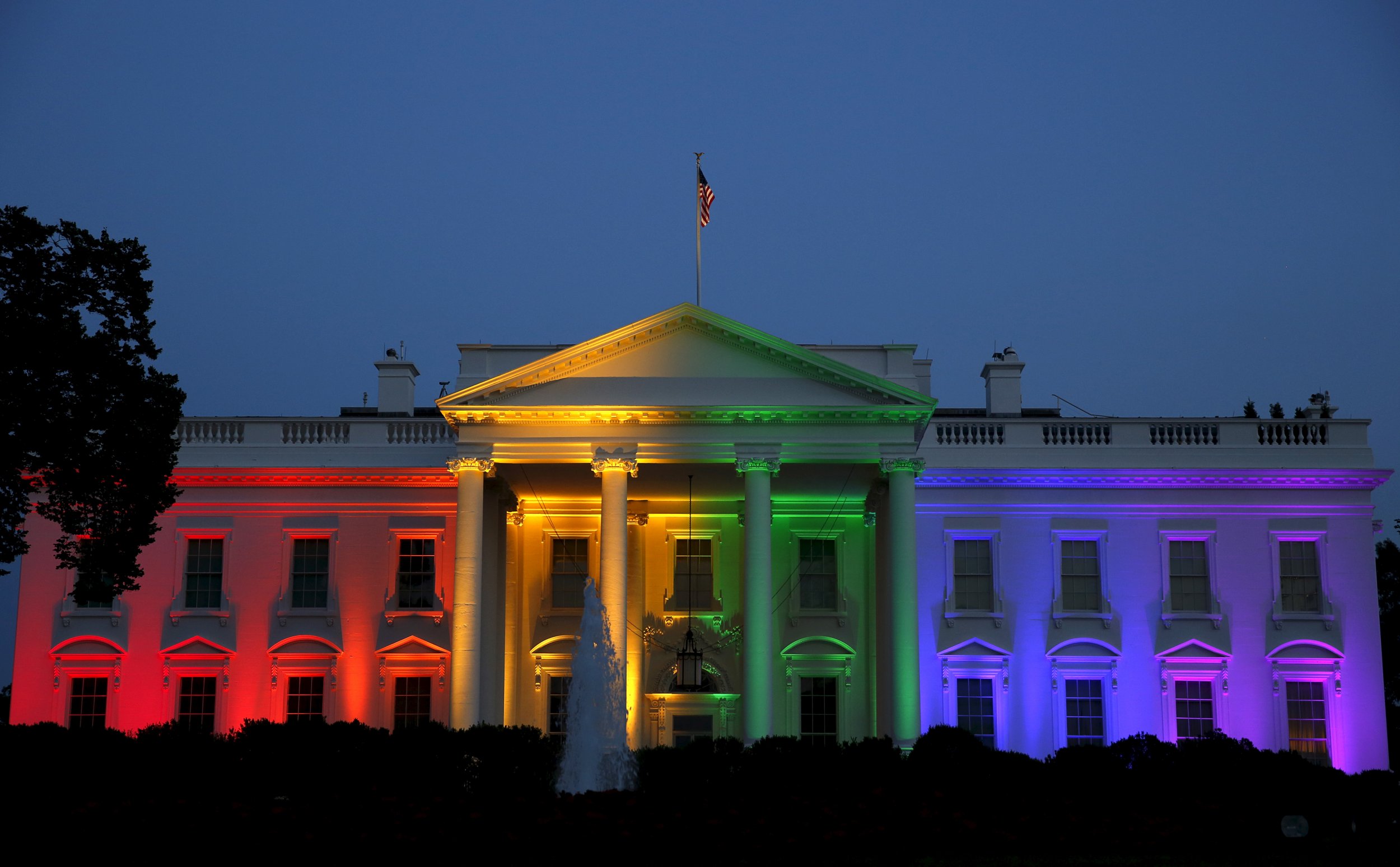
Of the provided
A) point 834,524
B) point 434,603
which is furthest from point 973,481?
point 434,603

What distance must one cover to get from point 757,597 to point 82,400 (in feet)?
44.0

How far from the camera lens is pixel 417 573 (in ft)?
107

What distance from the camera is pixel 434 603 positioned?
106 feet

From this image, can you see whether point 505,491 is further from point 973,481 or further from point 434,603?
point 973,481

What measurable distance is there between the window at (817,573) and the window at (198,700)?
14100mm

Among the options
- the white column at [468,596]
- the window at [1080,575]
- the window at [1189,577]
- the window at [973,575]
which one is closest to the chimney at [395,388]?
the white column at [468,596]

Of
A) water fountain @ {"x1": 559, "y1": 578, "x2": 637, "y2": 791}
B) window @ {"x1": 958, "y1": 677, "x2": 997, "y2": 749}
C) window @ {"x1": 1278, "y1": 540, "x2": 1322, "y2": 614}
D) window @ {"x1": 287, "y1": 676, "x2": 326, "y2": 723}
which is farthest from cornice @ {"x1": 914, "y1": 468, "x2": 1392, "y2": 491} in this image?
window @ {"x1": 287, "y1": 676, "x2": 326, "y2": 723}

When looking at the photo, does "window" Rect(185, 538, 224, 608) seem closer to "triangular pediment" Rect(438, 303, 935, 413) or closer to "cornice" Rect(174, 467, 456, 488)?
"cornice" Rect(174, 467, 456, 488)

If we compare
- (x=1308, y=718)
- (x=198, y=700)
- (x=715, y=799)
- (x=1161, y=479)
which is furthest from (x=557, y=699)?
(x=1308, y=718)

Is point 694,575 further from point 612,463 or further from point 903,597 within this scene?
point 903,597

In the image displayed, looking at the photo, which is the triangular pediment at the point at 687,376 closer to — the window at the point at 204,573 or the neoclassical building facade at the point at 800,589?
the neoclassical building facade at the point at 800,589

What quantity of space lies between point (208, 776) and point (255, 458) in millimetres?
11220

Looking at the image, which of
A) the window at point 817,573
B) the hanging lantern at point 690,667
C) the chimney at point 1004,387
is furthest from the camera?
the chimney at point 1004,387

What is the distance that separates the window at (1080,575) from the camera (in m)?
32.4
